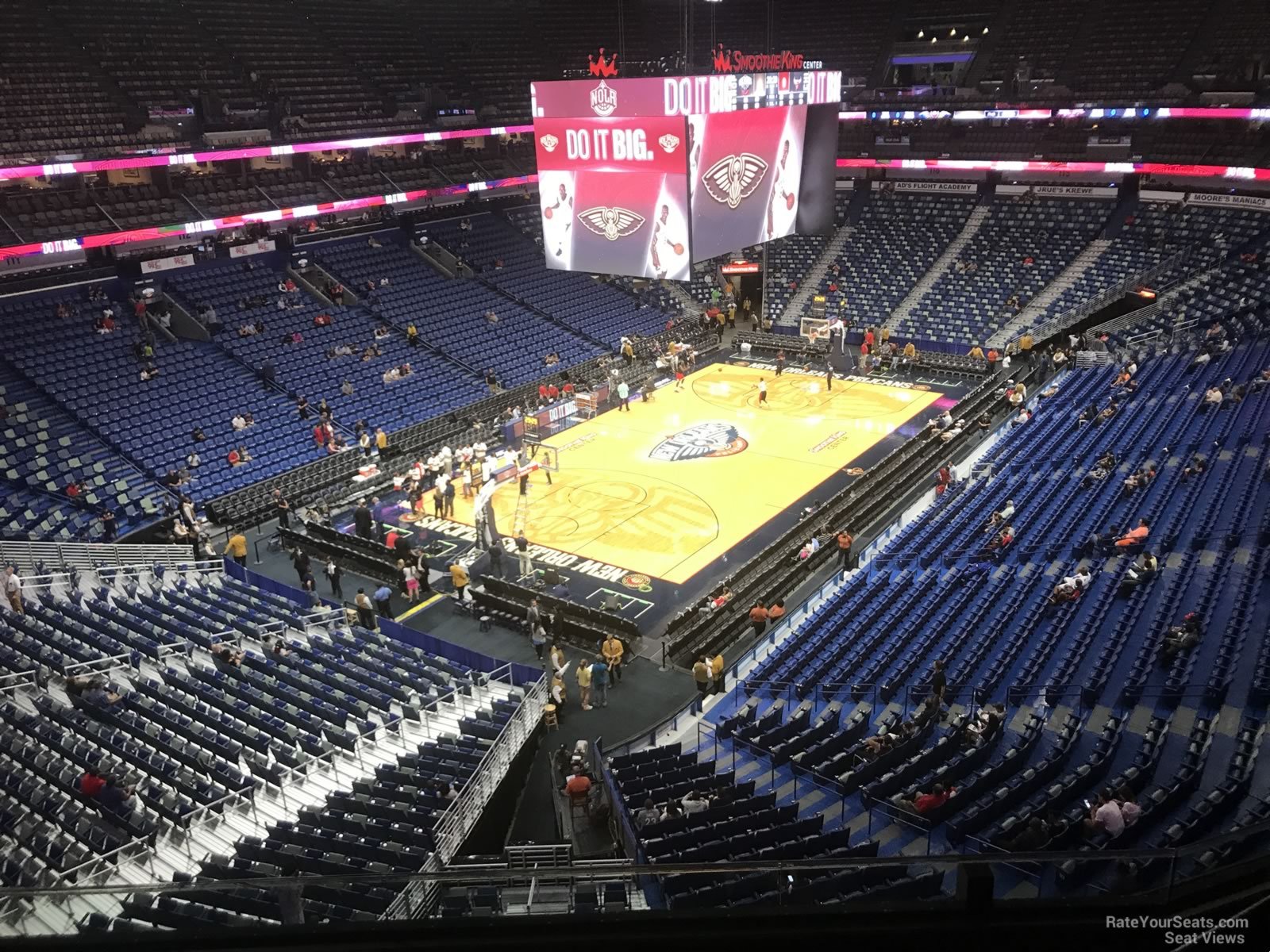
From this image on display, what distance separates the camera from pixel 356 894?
30.9ft

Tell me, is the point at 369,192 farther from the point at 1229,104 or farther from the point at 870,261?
the point at 1229,104

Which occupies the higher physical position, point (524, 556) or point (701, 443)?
point (701, 443)

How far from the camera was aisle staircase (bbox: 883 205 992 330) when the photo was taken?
44312mm

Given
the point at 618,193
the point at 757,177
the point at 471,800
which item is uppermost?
the point at 757,177

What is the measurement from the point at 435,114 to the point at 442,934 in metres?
45.2

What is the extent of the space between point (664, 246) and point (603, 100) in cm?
437

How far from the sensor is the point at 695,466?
30.3 meters

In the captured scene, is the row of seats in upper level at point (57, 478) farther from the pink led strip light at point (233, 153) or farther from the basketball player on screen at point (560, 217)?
the basketball player on screen at point (560, 217)

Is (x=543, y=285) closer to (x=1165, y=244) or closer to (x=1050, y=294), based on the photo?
(x=1050, y=294)

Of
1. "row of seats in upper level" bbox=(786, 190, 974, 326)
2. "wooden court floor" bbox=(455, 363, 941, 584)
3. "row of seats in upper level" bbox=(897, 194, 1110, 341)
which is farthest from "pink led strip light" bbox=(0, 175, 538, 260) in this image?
"row of seats in upper level" bbox=(897, 194, 1110, 341)

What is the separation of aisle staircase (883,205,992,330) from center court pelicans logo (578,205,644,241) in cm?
1969

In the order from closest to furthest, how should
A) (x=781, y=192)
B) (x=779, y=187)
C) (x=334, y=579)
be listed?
(x=334, y=579)
(x=779, y=187)
(x=781, y=192)

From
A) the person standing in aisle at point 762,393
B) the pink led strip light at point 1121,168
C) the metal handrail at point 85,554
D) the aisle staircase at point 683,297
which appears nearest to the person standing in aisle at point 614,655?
the metal handrail at point 85,554

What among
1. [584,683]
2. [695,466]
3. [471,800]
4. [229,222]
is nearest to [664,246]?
[695,466]
